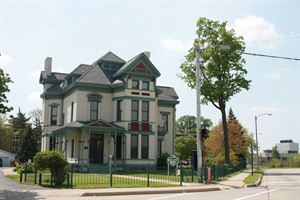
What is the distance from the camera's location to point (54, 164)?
23.0m

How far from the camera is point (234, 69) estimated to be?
48.4 metres

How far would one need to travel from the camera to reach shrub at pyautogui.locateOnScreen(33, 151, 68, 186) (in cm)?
2292

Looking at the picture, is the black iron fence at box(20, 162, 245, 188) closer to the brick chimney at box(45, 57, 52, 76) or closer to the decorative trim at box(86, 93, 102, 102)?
the decorative trim at box(86, 93, 102, 102)

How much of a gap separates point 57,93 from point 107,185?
82.2 ft

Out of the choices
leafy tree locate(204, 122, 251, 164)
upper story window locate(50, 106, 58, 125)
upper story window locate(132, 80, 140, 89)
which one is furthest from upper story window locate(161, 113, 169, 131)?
leafy tree locate(204, 122, 251, 164)

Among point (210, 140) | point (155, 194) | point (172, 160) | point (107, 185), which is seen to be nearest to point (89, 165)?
point (172, 160)

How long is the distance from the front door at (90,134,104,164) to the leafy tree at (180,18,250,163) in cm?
1428

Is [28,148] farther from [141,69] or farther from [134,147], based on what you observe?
[141,69]

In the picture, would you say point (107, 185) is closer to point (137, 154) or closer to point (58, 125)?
point (137, 154)

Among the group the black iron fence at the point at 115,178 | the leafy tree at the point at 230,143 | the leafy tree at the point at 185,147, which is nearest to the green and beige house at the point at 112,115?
the black iron fence at the point at 115,178

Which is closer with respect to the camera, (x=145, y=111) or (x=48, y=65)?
(x=145, y=111)

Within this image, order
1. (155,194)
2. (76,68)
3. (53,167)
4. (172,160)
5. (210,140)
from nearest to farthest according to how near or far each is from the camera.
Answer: (155,194), (53,167), (172,160), (76,68), (210,140)

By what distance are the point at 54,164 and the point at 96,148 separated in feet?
59.5

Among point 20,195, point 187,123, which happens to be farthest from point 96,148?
point 187,123
